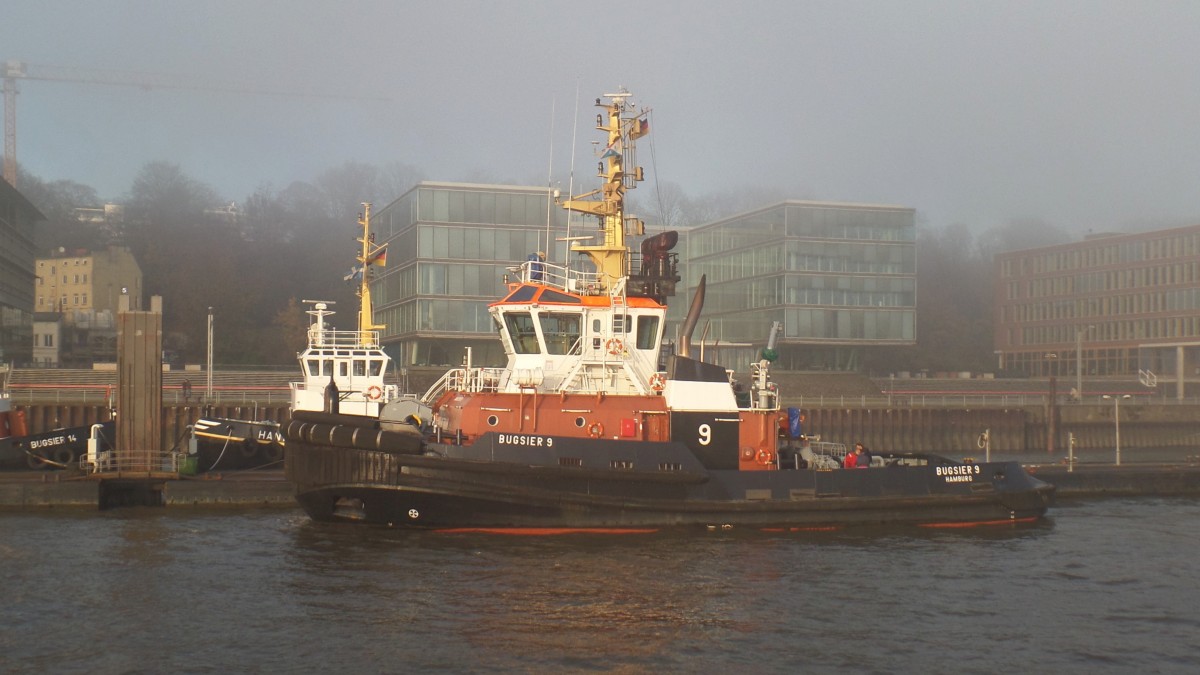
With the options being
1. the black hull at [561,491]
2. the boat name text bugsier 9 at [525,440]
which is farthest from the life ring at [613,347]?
the boat name text bugsier 9 at [525,440]

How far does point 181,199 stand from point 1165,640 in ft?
274

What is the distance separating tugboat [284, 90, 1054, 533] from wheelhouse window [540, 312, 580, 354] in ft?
0.09

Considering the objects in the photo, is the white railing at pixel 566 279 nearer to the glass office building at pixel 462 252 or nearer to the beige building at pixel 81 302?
the glass office building at pixel 462 252

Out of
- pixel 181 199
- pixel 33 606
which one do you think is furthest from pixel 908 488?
pixel 181 199

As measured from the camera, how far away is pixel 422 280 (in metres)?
52.6

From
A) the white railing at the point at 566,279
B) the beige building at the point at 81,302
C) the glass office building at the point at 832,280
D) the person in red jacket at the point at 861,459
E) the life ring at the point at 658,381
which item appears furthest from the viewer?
the beige building at the point at 81,302

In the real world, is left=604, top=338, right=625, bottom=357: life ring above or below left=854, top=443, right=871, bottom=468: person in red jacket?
above

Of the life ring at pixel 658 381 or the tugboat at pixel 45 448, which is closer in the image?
the life ring at pixel 658 381

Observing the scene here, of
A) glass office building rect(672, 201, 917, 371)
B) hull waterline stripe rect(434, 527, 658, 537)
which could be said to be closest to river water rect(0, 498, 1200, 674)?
hull waterline stripe rect(434, 527, 658, 537)

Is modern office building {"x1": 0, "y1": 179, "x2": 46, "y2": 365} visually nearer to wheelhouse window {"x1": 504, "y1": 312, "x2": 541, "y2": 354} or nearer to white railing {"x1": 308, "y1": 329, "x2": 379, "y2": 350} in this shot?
white railing {"x1": 308, "y1": 329, "x2": 379, "y2": 350}

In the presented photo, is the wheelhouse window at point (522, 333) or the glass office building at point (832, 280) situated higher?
the glass office building at point (832, 280)

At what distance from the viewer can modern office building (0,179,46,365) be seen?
5366 cm

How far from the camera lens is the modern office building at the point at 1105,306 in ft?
227

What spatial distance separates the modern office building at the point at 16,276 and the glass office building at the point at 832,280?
3353 centimetres
